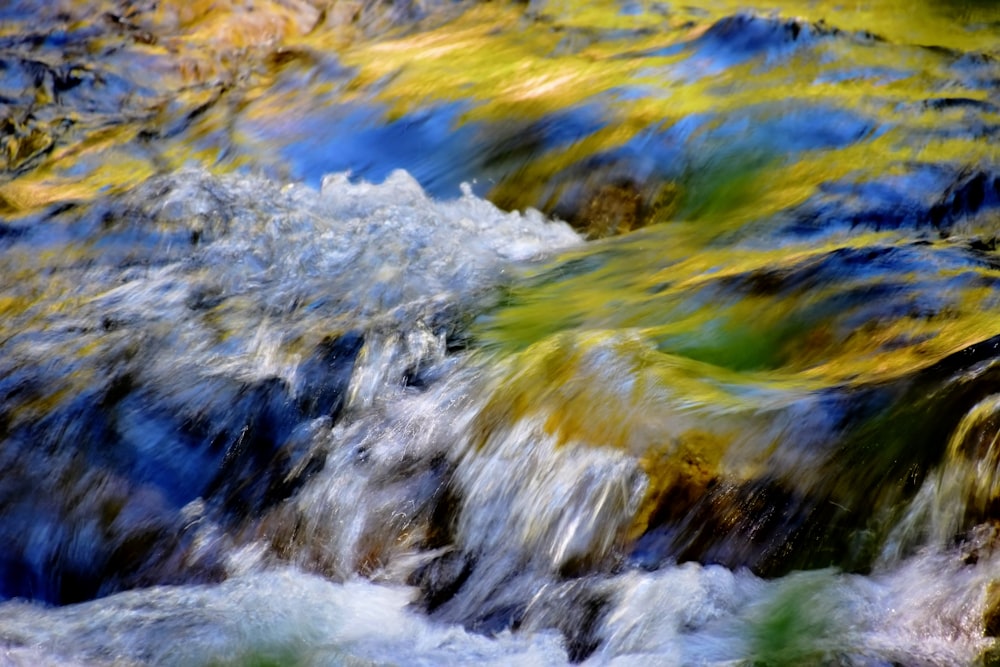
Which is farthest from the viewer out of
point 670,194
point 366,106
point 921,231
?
point 366,106

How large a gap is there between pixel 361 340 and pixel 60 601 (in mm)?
1298

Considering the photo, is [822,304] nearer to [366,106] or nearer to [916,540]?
[916,540]

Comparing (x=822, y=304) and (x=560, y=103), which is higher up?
(x=560, y=103)

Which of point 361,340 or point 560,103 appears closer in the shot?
point 361,340

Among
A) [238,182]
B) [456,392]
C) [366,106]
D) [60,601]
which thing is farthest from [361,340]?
[366,106]

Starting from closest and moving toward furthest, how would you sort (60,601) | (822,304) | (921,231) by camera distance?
(60,601) < (822,304) < (921,231)

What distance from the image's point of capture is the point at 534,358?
11.4 feet

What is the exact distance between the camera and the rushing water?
2676 millimetres

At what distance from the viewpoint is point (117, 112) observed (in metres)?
7.10

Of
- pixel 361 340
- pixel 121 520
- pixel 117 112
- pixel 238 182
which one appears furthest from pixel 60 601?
pixel 117 112

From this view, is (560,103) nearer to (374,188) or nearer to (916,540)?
(374,188)

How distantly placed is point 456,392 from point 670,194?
1871mm

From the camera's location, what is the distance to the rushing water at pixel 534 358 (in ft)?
8.78

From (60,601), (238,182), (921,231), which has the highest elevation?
(238,182)
